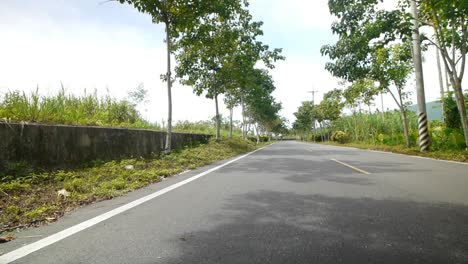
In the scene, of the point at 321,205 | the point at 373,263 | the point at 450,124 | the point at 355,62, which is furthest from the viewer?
the point at 355,62

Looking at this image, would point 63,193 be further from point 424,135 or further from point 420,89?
point 420,89

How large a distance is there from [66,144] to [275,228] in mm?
5065

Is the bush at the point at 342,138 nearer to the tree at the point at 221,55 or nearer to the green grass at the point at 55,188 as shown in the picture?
the tree at the point at 221,55

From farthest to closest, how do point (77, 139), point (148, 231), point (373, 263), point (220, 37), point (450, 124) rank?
point (220, 37) → point (450, 124) → point (77, 139) → point (148, 231) → point (373, 263)

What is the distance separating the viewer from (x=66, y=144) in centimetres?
613

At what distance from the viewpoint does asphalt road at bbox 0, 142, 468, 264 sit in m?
2.27

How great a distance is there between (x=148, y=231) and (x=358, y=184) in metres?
3.93

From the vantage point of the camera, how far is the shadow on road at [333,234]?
7.30ft

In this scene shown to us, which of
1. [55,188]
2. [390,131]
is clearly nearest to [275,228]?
[55,188]

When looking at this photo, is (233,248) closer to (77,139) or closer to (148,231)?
(148,231)

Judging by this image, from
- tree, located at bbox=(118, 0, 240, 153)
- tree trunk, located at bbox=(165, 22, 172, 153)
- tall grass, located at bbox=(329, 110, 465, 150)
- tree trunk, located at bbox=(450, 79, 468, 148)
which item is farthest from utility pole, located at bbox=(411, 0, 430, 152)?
tree trunk, located at bbox=(165, 22, 172, 153)

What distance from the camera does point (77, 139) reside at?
6.46 meters

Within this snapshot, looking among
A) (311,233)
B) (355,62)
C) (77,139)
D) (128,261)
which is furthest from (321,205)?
(355,62)

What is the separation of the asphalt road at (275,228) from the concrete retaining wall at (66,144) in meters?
2.09
